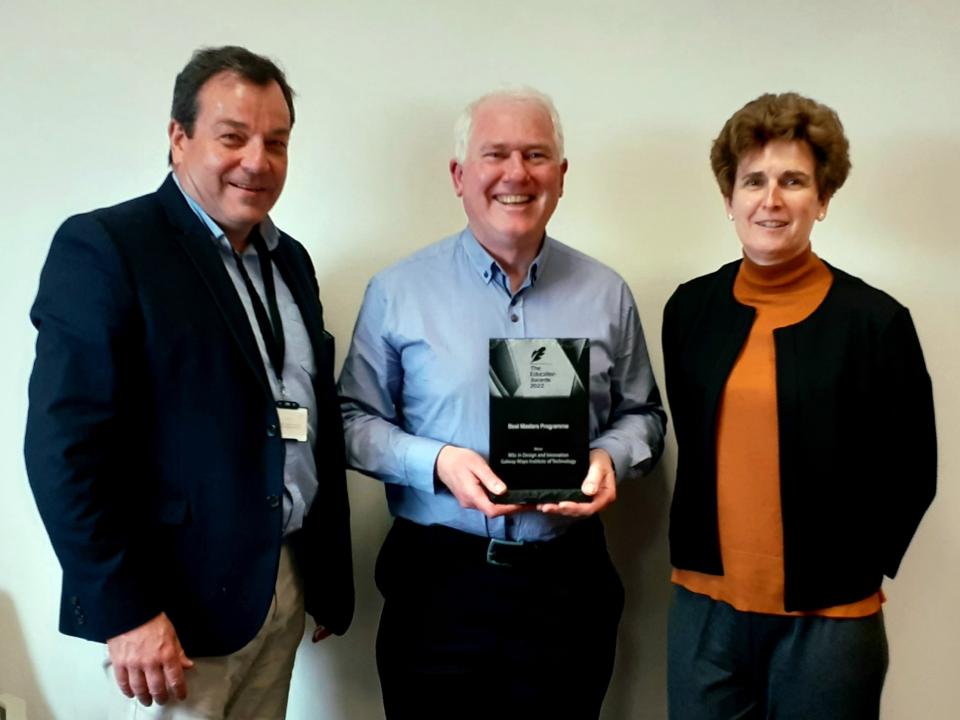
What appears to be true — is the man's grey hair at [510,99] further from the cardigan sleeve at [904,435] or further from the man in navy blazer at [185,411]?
the cardigan sleeve at [904,435]

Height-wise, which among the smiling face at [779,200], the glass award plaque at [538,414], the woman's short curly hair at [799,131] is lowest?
the glass award plaque at [538,414]

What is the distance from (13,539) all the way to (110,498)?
3.30ft

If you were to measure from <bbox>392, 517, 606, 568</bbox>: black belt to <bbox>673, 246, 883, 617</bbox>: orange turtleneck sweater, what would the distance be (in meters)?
0.27

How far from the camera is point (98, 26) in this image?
184cm

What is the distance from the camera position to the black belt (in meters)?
1.50

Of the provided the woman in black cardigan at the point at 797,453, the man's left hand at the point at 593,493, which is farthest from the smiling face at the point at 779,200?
the man's left hand at the point at 593,493

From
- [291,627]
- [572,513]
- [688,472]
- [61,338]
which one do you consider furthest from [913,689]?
[61,338]

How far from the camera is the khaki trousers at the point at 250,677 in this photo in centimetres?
132

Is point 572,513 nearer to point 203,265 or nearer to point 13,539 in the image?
point 203,265

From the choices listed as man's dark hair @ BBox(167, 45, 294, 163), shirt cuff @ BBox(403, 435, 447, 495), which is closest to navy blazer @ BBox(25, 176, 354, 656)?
man's dark hair @ BBox(167, 45, 294, 163)

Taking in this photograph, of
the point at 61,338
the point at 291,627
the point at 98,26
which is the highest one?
the point at 98,26

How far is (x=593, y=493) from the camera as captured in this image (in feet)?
4.66

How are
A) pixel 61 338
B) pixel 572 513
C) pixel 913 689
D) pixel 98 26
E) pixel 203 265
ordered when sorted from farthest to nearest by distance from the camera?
pixel 913 689 < pixel 98 26 < pixel 572 513 < pixel 203 265 < pixel 61 338

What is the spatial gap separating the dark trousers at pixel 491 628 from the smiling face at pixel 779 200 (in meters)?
0.65
